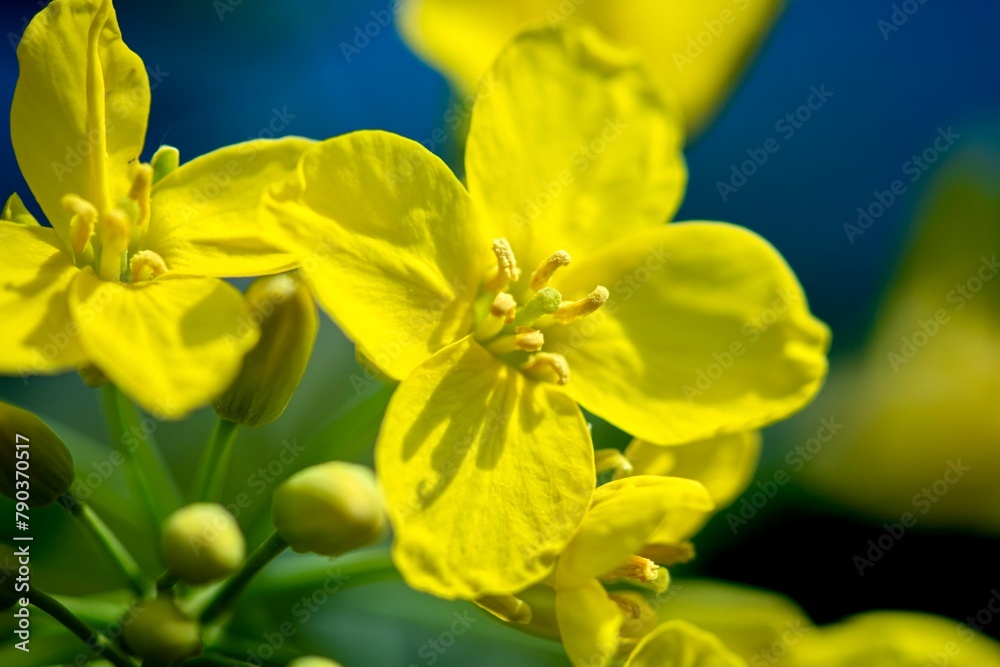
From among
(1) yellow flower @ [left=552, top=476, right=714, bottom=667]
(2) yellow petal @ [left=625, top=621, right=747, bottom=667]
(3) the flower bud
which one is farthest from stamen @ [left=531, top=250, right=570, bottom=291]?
(3) the flower bud

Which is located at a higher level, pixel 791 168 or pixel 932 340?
pixel 791 168

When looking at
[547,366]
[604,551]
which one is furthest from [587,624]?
[547,366]

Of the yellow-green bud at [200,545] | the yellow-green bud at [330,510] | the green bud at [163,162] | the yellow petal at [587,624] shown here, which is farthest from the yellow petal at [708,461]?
the green bud at [163,162]

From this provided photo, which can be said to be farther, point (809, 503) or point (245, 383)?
point (809, 503)

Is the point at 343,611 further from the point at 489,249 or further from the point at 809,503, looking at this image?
the point at 809,503

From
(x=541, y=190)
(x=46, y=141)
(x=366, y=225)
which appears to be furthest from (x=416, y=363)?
(x=46, y=141)

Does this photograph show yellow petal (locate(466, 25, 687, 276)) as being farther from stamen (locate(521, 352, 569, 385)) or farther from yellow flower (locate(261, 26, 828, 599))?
stamen (locate(521, 352, 569, 385))

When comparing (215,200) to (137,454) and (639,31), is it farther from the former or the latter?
(639,31)
